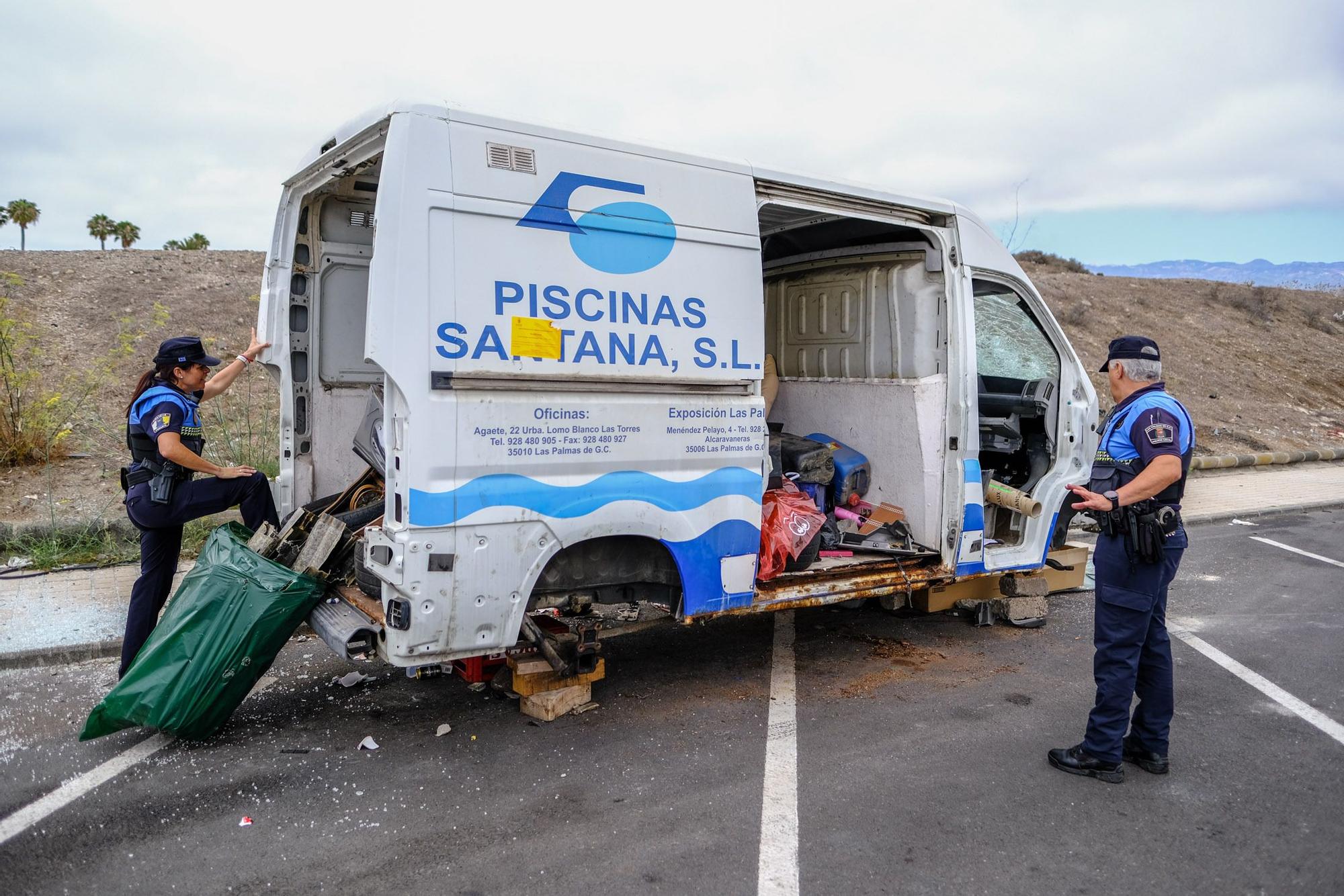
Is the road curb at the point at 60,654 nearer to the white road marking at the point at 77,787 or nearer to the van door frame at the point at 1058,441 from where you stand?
the white road marking at the point at 77,787

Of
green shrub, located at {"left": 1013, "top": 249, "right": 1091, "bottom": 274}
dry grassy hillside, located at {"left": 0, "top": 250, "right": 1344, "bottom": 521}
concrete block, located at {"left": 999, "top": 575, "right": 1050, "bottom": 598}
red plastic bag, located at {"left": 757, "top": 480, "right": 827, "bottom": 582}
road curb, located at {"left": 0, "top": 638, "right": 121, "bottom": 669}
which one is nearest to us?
red plastic bag, located at {"left": 757, "top": 480, "right": 827, "bottom": 582}

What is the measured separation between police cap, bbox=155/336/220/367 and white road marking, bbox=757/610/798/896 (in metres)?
3.24

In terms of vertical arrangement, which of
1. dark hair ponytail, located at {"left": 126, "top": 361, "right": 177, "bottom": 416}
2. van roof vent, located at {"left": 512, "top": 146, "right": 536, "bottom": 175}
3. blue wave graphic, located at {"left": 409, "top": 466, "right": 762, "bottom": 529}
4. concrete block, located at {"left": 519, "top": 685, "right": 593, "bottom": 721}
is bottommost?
concrete block, located at {"left": 519, "top": 685, "right": 593, "bottom": 721}

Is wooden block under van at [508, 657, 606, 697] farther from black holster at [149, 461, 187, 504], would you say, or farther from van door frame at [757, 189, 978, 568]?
van door frame at [757, 189, 978, 568]

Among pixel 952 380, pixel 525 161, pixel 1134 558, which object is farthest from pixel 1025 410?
pixel 525 161

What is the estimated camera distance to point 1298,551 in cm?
814

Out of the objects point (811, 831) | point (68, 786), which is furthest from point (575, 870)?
point (68, 786)

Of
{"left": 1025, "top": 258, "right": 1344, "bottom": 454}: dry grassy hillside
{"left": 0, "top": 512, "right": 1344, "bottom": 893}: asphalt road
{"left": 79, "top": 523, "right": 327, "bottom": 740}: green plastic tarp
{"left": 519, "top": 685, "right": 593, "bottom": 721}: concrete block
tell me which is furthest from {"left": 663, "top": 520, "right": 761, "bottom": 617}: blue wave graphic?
{"left": 1025, "top": 258, "right": 1344, "bottom": 454}: dry grassy hillside

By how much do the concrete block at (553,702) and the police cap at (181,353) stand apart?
2.27 metres

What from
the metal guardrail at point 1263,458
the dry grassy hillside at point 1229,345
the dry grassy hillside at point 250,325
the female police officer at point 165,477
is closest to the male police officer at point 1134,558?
the female police officer at point 165,477

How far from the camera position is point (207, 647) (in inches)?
148

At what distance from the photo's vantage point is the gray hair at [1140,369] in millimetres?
3799

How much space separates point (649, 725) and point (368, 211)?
308cm

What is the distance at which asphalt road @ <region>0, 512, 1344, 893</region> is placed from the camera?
9.84 feet
